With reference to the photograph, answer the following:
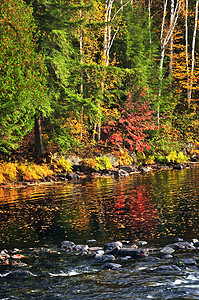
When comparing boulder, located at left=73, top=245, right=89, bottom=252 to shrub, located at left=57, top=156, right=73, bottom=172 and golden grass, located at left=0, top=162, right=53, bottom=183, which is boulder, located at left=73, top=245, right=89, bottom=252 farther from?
shrub, located at left=57, top=156, right=73, bottom=172

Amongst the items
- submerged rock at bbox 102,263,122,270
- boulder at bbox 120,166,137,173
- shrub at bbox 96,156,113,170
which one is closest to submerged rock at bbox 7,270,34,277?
submerged rock at bbox 102,263,122,270

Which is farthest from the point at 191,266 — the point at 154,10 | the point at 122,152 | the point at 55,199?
the point at 154,10

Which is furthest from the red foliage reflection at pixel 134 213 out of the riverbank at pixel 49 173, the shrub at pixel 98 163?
the shrub at pixel 98 163

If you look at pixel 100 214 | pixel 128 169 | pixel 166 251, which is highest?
pixel 166 251

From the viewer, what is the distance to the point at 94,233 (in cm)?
826

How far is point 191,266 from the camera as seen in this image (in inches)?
227

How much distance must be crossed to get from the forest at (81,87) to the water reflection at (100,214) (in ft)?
17.3

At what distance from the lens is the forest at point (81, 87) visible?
58.5ft

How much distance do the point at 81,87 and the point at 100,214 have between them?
14293 millimetres

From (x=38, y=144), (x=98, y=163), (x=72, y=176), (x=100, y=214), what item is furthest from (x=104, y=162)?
(x=100, y=214)

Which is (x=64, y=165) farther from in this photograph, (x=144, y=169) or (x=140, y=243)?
(x=140, y=243)

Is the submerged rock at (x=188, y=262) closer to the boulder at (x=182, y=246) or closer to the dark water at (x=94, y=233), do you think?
the dark water at (x=94, y=233)

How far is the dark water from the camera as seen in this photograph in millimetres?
5070

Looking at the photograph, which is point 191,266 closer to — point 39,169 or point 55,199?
point 55,199
